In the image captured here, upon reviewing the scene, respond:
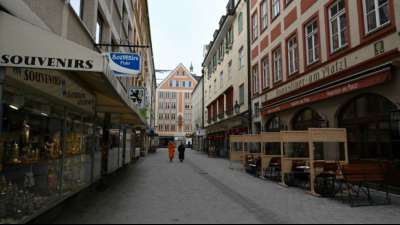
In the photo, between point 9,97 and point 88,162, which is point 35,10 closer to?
point 9,97

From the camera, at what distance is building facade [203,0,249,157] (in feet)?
82.2

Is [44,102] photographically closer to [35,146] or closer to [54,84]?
[54,84]

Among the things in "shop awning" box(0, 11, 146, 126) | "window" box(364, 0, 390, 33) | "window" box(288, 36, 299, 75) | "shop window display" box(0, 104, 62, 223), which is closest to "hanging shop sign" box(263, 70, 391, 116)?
"window" box(364, 0, 390, 33)

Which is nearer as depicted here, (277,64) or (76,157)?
(76,157)

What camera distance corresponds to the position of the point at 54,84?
6.88 m

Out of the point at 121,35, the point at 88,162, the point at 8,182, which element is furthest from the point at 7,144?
the point at 121,35

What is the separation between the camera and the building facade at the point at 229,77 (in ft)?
82.2

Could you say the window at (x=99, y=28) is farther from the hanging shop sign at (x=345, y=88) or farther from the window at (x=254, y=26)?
the window at (x=254, y=26)

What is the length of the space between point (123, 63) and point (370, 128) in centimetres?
857

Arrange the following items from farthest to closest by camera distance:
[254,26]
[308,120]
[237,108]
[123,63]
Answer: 1. [237,108]
2. [254,26]
3. [308,120]
4. [123,63]

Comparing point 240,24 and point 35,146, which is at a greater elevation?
point 240,24

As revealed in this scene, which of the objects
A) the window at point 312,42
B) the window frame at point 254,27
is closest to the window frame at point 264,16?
the window frame at point 254,27

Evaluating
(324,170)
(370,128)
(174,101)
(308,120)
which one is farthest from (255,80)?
(174,101)

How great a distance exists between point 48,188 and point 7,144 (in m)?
1.68
